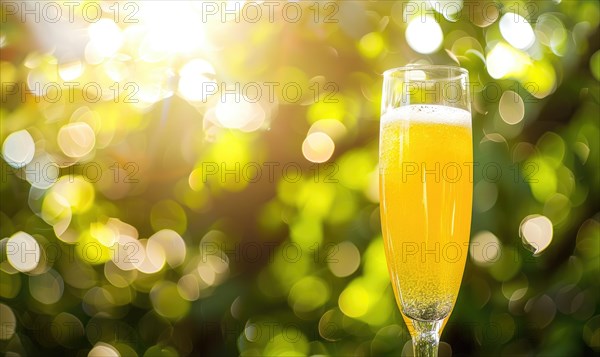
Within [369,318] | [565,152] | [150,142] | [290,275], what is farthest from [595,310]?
[150,142]

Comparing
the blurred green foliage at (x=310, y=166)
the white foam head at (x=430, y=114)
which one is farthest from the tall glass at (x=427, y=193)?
the blurred green foliage at (x=310, y=166)

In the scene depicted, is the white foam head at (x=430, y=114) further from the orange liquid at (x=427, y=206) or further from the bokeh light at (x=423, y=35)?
the bokeh light at (x=423, y=35)

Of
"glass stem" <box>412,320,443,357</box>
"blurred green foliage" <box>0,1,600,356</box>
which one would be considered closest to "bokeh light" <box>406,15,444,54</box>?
"blurred green foliage" <box>0,1,600,356</box>

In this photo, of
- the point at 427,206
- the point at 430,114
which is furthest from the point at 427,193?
the point at 430,114

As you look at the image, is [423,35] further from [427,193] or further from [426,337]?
[426,337]

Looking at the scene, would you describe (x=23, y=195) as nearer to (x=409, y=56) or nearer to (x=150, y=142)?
(x=150, y=142)
